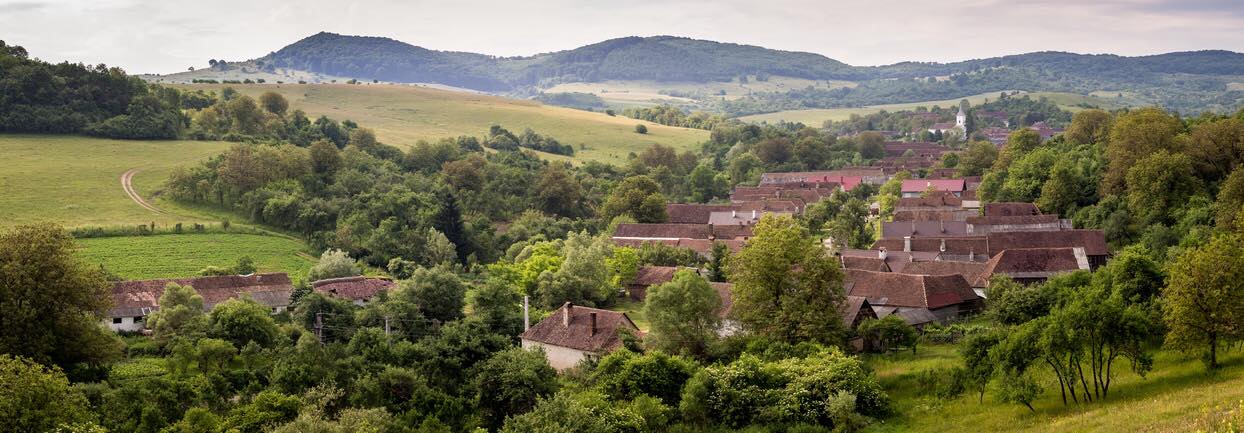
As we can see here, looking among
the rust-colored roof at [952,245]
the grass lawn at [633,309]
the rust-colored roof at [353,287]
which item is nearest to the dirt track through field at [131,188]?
the rust-colored roof at [353,287]

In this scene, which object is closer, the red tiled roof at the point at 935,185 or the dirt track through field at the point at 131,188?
the dirt track through field at the point at 131,188

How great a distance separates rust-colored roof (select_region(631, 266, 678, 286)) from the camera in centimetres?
5669

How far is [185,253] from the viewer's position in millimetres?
61438

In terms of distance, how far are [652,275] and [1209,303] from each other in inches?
1242

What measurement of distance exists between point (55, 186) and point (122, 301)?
30.3 metres

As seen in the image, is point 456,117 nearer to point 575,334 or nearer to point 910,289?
point 910,289

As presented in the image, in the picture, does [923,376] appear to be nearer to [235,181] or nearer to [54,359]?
[54,359]

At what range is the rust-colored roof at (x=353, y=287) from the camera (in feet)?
173

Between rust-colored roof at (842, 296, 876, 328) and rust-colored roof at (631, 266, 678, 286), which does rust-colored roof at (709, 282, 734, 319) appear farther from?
rust-colored roof at (631, 266, 678, 286)

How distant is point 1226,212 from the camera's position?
47.2 m

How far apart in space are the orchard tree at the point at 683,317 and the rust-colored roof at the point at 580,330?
2016 mm

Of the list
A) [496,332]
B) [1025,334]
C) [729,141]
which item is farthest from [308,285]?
[729,141]

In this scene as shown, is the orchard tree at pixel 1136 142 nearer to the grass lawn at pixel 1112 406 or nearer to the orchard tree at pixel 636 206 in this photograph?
the grass lawn at pixel 1112 406

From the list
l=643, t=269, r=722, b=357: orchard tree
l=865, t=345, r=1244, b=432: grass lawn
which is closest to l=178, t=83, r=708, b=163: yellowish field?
l=643, t=269, r=722, b=357: orchard tree
